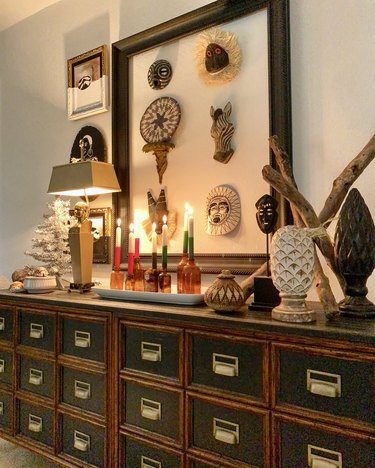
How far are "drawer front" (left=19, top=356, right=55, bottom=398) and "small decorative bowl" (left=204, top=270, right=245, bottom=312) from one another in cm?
88

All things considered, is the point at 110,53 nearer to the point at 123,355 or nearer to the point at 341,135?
the point at 341,135

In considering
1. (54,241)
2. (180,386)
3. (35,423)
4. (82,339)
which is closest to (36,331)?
(82,339)

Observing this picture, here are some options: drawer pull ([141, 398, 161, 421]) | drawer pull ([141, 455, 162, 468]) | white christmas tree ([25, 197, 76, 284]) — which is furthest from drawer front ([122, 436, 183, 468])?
white christmas tree ([25, 197, 76, 284])

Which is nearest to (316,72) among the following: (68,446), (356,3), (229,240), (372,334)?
(356,3)

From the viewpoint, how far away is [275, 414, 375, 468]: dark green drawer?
1041 millimetres

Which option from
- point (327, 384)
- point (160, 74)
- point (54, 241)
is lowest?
point (327, 384)

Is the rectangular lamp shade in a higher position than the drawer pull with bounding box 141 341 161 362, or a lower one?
higher

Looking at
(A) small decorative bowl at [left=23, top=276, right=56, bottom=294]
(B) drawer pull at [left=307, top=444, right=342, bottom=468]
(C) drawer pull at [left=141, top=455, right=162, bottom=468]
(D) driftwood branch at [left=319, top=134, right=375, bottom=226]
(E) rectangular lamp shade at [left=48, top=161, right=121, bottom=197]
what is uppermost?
(E) rectangular lamp shade at [left=48, top=161, right=121, bottom=197]

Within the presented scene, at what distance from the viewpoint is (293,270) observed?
4.05 ft

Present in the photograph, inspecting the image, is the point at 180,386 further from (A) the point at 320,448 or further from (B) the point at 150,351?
(A) the point at 320,448

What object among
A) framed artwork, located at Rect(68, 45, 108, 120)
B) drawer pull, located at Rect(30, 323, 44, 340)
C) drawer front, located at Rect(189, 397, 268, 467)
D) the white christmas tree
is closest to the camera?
drawer front, located at Rect(189, 397, 268, 467)

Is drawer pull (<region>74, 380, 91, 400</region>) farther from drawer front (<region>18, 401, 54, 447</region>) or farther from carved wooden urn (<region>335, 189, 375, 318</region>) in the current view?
carved wooden urn (<region>335, 189, 375, 318</region>)

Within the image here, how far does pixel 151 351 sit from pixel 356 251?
77 cm

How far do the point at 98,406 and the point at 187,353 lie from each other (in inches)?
20.4
